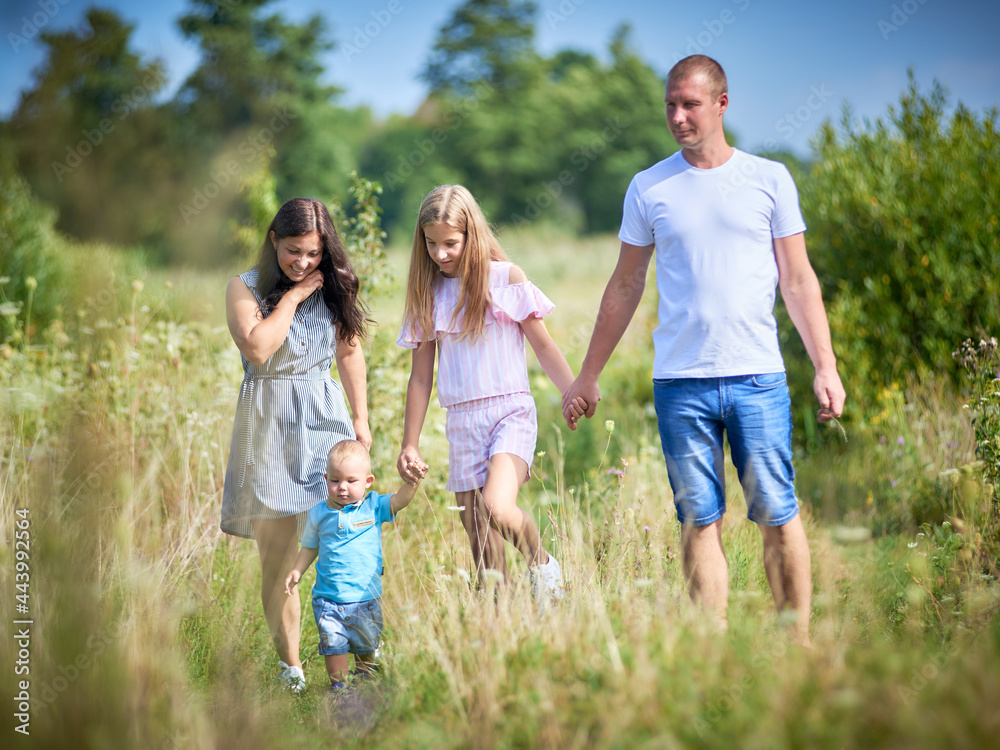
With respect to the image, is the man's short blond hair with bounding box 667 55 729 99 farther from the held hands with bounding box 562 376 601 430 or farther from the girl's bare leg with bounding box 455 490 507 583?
the girl's bare leg with bounding box 455 490 507 583

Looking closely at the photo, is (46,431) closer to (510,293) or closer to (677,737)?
(510,293)

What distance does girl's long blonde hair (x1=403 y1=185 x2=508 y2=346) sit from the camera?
317 centimetres

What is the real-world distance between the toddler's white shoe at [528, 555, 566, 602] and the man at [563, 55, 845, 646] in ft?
1.59

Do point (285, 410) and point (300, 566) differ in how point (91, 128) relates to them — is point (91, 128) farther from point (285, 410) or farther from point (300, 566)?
point (300, 566)

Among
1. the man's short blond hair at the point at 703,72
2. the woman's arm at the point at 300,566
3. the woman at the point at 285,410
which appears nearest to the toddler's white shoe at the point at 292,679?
the woman at the point at 285,410

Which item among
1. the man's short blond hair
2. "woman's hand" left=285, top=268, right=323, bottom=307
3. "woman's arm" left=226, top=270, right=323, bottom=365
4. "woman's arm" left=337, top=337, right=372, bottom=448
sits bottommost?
"woman's arm" left=337, top=337, right=372, bottom=448

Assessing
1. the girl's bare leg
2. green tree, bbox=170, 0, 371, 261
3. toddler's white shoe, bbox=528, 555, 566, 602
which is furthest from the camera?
green tree, bbox=170, 0, 371, 261

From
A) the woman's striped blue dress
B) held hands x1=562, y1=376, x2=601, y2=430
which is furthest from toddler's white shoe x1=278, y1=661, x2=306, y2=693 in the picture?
held hands x1=562, y1=376, x2=601, y2=430

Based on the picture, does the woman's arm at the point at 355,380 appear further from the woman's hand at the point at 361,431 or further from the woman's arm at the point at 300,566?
the woman's arm at the point at 300,566

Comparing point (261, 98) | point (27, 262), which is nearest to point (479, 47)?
point (261, 98)

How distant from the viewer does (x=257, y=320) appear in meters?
3.19

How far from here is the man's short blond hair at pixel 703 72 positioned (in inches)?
108

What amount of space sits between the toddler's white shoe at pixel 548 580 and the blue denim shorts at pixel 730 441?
0.53 m

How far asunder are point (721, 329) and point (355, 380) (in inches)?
65.0
